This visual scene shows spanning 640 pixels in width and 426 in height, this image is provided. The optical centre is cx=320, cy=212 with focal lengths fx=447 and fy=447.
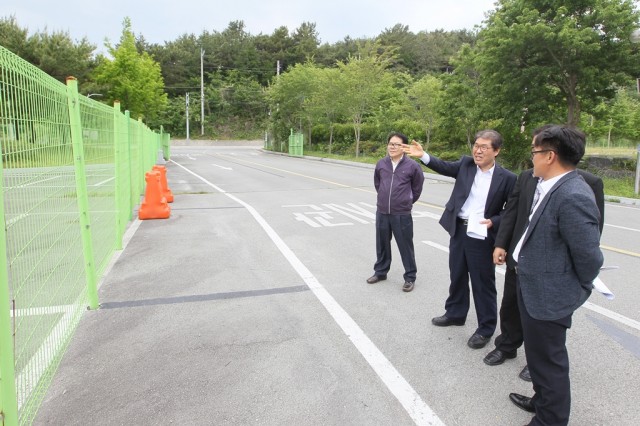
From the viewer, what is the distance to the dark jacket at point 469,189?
11.6 ft

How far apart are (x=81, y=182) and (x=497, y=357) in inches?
150

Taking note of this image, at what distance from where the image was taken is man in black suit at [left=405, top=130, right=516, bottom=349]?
3.52 meters

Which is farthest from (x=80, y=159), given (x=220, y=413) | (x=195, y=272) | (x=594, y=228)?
(x=594, y=228)

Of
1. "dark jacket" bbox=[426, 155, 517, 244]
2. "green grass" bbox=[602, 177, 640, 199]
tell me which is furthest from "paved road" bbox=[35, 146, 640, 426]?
"green grass" bbox=[602, 177, 640, 199]

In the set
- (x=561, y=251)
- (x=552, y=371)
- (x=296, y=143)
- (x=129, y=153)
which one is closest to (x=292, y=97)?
(x=296, y=143)

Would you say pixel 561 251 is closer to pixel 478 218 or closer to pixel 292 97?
pixel 478 218

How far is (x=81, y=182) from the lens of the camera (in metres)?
4.05

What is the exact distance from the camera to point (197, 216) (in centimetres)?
939

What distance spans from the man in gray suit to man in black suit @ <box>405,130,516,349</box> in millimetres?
988

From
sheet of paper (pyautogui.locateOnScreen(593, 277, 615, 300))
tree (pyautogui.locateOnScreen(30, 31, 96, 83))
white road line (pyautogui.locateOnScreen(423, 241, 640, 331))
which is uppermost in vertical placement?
tree (pyautogui.locateOnScreen(30, 31, 96, 83))

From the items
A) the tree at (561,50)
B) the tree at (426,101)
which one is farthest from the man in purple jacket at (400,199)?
the tree at (426,101)

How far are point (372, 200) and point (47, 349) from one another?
927 centimetres

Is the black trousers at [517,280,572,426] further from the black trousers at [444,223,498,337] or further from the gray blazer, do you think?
the black trousers at [444,223,498,337]

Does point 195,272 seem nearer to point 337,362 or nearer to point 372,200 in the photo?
point 337,362
